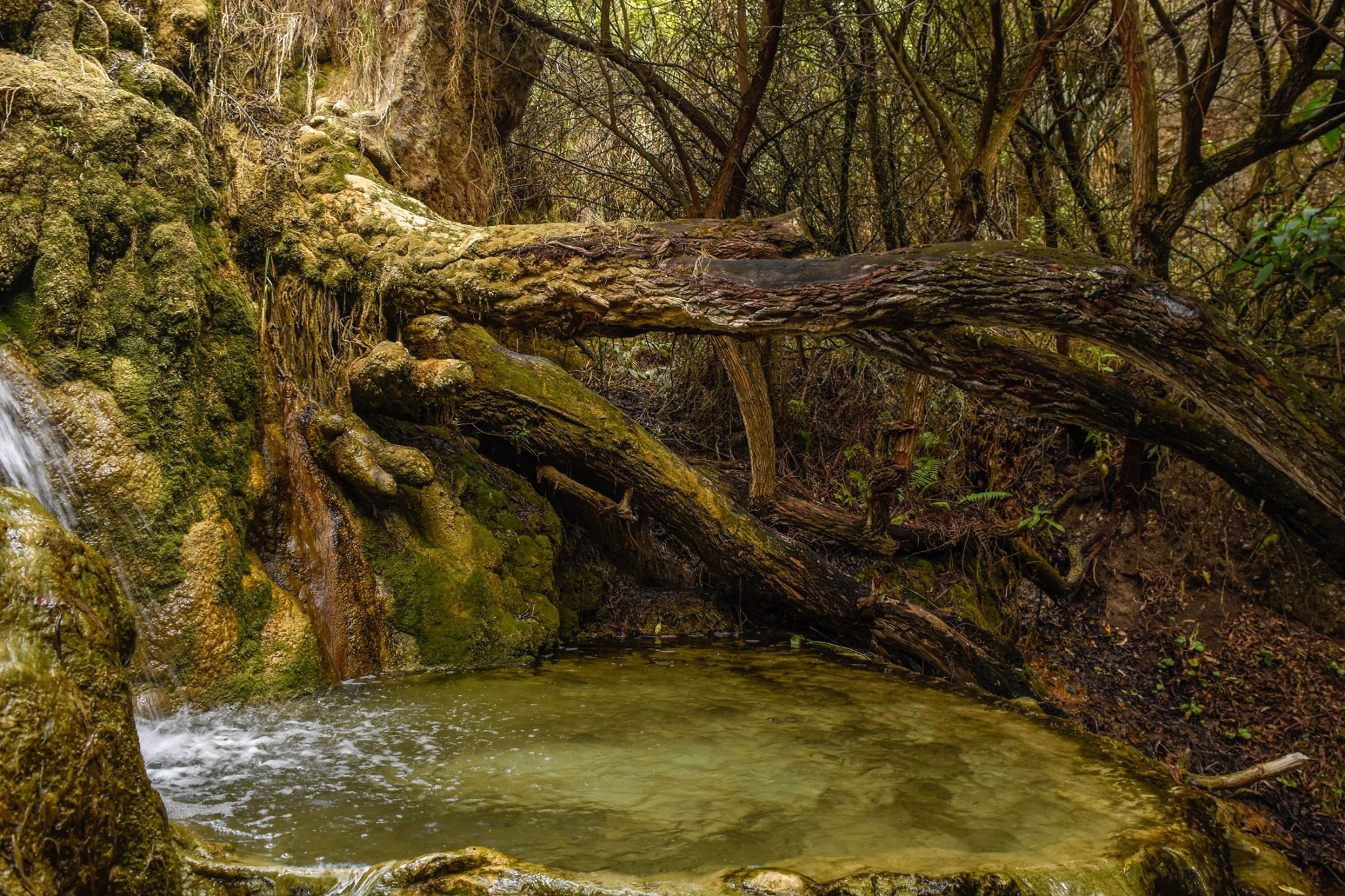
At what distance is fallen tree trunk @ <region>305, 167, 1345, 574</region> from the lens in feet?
10.5

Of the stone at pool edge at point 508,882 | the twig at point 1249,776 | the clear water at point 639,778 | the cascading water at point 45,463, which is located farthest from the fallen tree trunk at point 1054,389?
the cascading water at point 45,463

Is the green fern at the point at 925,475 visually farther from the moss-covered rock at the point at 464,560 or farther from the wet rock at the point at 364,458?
A: the wet rock at the point at 364,458

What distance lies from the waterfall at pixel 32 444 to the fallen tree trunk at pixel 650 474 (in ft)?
7.44

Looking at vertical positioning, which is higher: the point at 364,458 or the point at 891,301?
the point at 891,301

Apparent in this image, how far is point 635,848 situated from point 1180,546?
508 cm

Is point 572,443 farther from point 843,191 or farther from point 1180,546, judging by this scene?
point 1180,546

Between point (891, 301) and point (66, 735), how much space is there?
3.26 m

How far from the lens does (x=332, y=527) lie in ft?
14.8

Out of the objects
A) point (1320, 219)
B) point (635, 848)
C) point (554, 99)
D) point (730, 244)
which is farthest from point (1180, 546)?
point (554, 99)

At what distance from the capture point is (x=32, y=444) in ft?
10.9

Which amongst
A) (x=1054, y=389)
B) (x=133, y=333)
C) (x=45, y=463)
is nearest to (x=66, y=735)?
(x=45, y=463)

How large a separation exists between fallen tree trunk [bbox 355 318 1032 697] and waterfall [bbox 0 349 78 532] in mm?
2269

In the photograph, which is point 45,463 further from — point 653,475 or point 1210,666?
point 1210,666

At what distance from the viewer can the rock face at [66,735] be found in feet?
5.46
